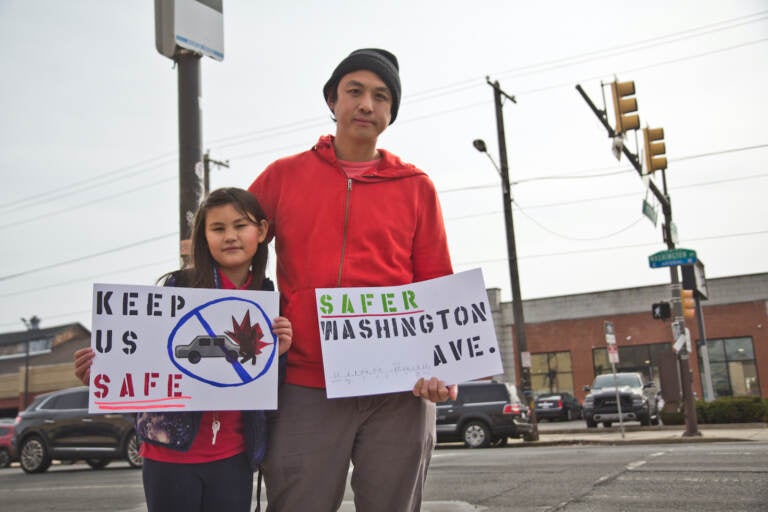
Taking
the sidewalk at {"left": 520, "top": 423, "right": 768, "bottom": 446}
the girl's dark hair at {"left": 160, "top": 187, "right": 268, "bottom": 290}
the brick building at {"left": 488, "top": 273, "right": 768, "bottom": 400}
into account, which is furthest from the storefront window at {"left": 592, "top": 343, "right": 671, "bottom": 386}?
the girl's dark hair at {"left": 160, "top": 187, "right": 268, "bottom": 290}

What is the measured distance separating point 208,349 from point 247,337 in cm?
15

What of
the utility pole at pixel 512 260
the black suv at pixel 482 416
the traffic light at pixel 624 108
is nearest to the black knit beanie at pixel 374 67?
the traffic light at pixel 624 108

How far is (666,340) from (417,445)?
38.6 meters

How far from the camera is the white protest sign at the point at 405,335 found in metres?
2.58

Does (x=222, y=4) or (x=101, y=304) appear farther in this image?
(x=222, y=4)

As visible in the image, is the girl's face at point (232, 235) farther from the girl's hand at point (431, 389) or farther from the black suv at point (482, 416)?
the black suv at point (482, 416)

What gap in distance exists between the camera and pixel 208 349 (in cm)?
268

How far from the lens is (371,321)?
2.73 metres

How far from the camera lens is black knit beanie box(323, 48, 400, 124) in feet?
A: 9.22

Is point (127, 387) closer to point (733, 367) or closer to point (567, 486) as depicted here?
point (567, 486)

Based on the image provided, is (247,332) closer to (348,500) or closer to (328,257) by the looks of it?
(328,257)

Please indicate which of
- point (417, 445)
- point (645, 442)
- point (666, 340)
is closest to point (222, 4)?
point (417, 445)

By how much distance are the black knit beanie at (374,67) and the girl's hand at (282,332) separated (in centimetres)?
94

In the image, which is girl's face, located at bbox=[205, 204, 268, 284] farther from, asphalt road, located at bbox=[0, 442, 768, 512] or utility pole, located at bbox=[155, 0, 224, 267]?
asphalt road, located at bbox=[0, 442, 768, 512]
